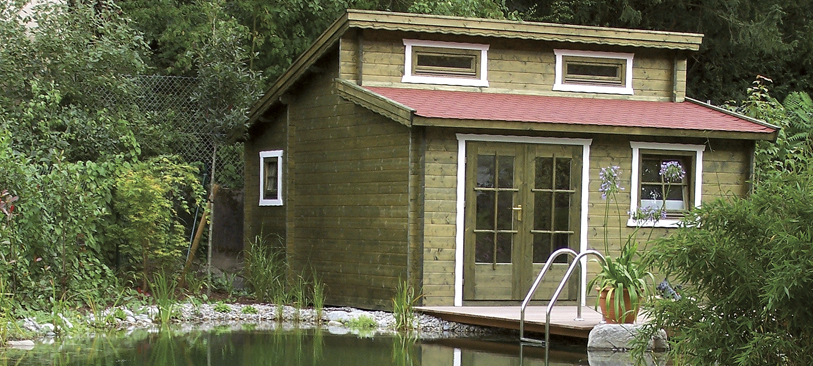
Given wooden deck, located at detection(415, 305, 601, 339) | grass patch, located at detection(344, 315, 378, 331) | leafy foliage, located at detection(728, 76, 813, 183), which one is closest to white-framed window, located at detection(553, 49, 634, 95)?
leafy foliage, located at detection(728, 76, 813, 183)

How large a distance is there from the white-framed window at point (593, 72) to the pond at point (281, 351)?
4.66 meters

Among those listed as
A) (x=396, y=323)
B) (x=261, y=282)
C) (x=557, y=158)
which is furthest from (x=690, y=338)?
(x=261, y=282)

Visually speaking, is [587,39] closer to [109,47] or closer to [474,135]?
[474,135]

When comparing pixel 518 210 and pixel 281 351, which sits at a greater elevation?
pixel 518 210

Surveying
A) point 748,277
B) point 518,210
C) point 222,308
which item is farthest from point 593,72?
point 748,277

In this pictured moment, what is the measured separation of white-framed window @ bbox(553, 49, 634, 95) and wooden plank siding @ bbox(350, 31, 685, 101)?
0.08 meters

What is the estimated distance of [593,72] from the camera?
15.3 m

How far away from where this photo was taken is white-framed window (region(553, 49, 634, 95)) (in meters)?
15.1

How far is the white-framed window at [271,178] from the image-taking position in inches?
625

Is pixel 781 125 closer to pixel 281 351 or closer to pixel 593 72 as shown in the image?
pixel 593 72

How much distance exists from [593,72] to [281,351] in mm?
7004

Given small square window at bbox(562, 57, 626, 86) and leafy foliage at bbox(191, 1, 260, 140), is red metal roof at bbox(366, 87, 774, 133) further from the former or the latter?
leafy foliage at bbox(191, 1, 260, 140)

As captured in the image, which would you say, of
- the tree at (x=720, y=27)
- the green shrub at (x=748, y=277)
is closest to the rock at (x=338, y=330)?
the green shrub at (x=748, y=277)

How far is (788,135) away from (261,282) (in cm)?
973
